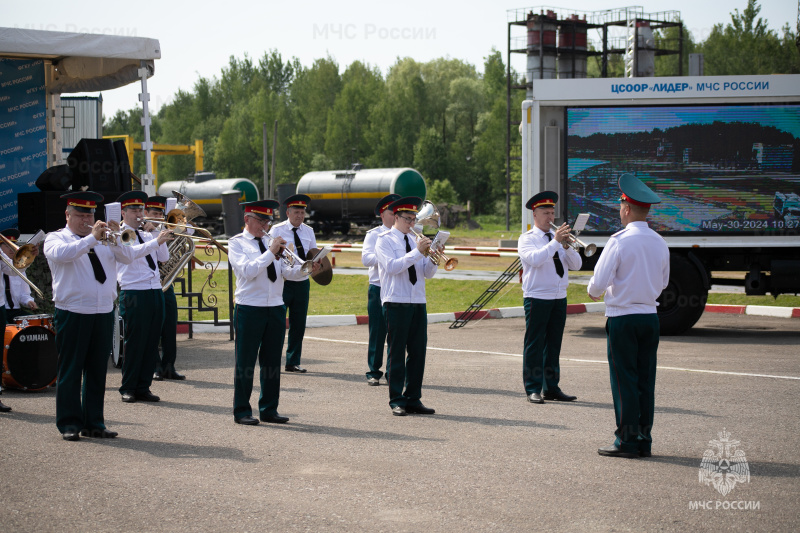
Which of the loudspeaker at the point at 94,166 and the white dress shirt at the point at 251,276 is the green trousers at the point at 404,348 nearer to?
the white dress shirt at the point at 251,276

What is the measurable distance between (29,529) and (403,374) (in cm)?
407

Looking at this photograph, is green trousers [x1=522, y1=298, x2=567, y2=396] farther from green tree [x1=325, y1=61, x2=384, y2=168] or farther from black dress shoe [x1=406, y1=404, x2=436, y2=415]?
green tree [x1=325, y1=61, x2=384, y2=168]

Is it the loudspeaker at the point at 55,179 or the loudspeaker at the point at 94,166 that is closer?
the loudspeaker at the point at 55,179

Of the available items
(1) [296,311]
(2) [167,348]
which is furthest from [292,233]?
(2) [167,348]

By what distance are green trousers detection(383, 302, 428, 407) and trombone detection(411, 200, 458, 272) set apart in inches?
19.0

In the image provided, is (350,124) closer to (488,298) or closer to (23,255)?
(488,298)

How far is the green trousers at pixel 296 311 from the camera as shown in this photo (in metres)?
11.2

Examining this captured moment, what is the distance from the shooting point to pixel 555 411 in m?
8.51

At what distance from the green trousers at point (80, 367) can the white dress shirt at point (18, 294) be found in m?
2.78

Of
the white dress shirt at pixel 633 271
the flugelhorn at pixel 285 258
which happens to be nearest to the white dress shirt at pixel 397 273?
the flugelhorn at pixel 285 258

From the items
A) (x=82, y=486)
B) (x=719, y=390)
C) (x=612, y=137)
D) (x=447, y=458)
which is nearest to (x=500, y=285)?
(x=612, y=137)

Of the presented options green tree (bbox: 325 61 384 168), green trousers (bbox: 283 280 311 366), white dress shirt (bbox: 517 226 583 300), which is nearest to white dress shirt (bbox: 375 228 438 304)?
white dress shirt (bbox: 517 226 583 300)

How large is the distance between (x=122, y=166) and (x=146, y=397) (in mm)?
4660

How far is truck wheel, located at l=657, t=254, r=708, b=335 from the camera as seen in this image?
44.8 feet
